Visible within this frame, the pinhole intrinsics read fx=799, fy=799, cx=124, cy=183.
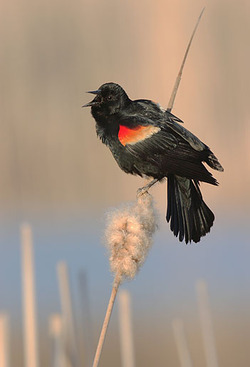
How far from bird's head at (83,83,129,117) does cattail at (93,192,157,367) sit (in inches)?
27.9

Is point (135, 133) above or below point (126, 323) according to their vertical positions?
above

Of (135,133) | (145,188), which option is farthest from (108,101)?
(145,188)

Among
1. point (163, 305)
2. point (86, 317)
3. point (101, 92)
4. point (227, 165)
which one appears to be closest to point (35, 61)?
point (227, 165)

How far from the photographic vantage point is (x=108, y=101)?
2686 millimetres

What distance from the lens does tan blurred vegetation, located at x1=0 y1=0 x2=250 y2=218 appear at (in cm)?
579

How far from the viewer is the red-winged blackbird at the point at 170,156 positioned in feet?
8.02

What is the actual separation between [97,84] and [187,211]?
3.64 metres

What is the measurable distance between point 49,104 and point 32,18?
858 mm

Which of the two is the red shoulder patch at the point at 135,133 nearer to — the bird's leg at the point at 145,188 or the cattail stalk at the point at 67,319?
the bird's leg at the point at 145,188

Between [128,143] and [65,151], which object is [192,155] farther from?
[65,151]

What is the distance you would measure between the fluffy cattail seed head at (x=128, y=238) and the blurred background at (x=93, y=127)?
10.7ft

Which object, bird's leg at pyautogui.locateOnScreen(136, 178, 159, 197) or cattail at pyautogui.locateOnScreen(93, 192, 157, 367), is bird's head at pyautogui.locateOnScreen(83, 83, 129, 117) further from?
cattail at pyautogui.locateOnScreen(93, 192, 157, 367)

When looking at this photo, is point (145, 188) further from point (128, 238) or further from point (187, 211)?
point (128, 238)

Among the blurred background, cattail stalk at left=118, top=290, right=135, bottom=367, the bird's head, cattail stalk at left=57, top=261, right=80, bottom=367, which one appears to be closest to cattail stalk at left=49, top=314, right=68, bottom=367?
cattail stalk at left=57, top=261, right=80, bottom=367
